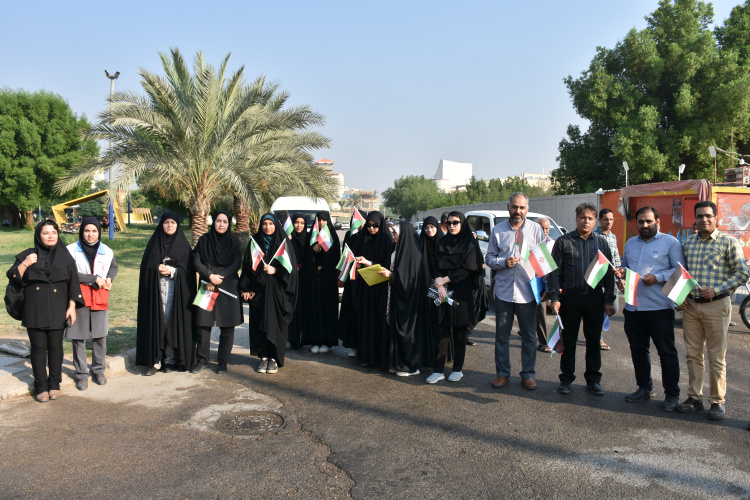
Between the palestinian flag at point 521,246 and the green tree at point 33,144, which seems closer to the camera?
the palestinian flag at point 521,246

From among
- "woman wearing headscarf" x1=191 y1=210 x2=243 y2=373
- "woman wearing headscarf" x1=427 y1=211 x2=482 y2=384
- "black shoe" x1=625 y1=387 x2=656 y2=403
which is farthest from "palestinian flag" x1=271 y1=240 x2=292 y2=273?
"black shoe" x1=625 y1=387 x2=656 y2=403

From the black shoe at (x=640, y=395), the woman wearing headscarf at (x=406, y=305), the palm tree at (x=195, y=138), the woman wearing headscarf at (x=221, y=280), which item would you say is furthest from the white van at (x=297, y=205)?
the black shoe at (x=640, y=395)

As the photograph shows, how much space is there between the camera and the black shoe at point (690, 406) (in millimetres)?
4807

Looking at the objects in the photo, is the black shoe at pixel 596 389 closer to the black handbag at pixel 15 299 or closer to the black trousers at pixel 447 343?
the black trousers at pixel 447 343

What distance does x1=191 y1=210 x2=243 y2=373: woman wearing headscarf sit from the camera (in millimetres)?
6152

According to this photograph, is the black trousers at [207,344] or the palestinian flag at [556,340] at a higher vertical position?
the palestinian flag at [556,340]

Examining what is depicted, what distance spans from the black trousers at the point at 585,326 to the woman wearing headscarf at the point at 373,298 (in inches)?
74.9

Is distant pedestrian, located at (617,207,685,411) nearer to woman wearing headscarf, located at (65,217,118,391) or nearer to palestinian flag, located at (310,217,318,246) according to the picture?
palestinian flag, located at (310,217,318,246)

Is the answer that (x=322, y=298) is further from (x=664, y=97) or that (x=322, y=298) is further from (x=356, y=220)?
(x=664, y=97)

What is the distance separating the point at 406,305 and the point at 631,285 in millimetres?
2247

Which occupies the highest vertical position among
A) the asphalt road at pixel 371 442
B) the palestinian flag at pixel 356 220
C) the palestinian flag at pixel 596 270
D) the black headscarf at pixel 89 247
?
the palestinian flag at pixel 356 220

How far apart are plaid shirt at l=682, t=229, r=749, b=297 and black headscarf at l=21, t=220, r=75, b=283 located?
570 centimetres

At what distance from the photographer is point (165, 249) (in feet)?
20.0

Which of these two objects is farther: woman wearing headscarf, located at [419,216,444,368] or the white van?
the white van
